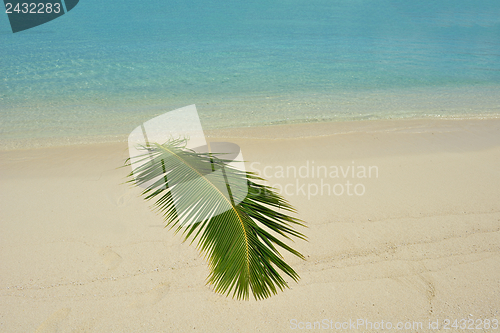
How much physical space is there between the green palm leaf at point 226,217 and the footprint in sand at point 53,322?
56.4 inches

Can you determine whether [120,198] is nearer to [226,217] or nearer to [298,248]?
[298,248]

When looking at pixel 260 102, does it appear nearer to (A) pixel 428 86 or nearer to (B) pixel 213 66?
(B) pixel 213 66

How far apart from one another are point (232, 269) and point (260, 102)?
24.8 ft

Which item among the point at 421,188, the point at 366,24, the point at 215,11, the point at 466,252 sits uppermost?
the point at 215,11

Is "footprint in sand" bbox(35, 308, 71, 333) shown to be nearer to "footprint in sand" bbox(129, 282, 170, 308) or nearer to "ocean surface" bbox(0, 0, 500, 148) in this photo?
"footprint in sand" bbox(129, 282, 170, 308)

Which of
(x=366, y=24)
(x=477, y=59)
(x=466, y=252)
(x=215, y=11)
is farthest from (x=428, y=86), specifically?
(x=215, y=11)

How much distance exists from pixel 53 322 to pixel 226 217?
2.01 meters

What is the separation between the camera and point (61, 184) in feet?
15.1

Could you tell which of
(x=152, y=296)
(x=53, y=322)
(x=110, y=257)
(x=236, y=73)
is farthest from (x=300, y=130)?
(x=236, y=73)

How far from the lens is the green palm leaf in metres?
1.87

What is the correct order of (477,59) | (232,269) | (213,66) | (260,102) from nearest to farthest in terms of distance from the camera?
(232,269) → (260,102) → (213,66) → (477,59)

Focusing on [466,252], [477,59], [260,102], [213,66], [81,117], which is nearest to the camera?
[466,252]

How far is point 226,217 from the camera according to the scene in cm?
211

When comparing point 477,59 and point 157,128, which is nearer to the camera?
point 157,128
